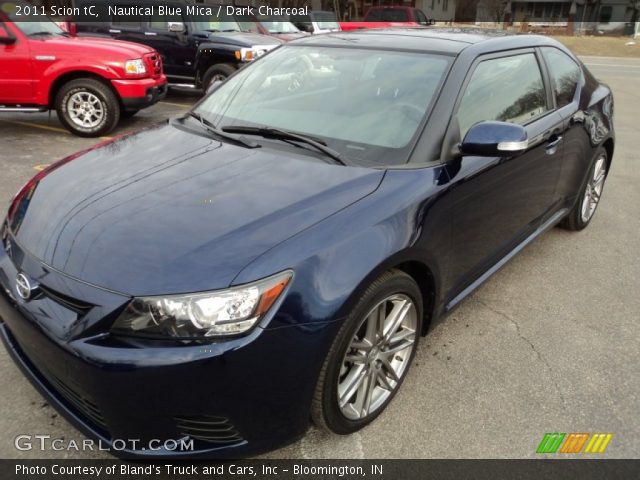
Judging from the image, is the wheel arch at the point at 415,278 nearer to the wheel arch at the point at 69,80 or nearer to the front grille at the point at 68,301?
the front grille at the point at 68,301

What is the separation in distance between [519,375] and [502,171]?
3.64 feet

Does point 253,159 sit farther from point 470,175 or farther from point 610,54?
point 610,54

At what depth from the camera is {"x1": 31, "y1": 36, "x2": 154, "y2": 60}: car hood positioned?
6773 millimetres

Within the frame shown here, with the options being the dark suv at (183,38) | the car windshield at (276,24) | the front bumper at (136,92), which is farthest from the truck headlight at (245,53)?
the car windshield at (276,24)

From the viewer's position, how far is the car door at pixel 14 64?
263 inches

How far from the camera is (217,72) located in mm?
9383

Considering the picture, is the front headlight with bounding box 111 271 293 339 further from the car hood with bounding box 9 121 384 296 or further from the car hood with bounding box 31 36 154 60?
the car hood with bounding box 31 36 154 60

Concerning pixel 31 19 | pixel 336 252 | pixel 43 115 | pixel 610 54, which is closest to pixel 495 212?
pixel 336 252

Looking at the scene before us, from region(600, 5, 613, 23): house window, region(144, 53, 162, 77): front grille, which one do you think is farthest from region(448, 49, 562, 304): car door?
region(600, 5, 613, 23): house window

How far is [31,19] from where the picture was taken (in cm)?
710

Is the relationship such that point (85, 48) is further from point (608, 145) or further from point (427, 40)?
point (608, 145)

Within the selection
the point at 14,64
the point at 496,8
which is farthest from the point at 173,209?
the point at 496,8

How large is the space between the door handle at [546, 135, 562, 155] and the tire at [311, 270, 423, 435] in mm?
1641

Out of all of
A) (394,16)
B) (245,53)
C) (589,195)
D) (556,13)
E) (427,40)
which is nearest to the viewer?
(427,40)
